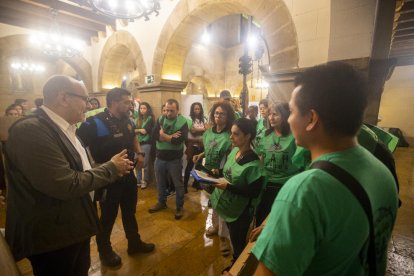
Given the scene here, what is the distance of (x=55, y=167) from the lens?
4.06 ft

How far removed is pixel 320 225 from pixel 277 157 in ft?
5.86

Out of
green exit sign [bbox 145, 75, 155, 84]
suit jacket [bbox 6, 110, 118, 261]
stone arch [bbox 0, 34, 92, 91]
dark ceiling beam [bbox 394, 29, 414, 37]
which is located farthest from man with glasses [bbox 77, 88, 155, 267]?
stone arch [bbox 0, 34, 92, 91]

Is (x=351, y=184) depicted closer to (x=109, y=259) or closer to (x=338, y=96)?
(x=338, y=96)

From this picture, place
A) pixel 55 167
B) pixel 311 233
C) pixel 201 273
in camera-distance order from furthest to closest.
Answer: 1. pixel 201 273
2. pixel 55 167
3. pixel 311 233

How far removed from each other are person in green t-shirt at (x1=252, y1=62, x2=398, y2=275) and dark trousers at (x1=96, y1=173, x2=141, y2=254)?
196 centimetres

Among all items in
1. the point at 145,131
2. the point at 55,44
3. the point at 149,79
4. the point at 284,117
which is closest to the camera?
the point at 284,117

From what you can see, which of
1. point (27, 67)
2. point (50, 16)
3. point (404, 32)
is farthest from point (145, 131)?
point (27, 67)

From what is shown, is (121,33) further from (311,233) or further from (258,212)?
(311,233)

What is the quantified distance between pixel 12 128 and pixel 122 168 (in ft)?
2.32

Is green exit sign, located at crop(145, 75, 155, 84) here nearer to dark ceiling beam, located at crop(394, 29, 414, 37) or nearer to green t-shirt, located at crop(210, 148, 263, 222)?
green t-shirt, located at crop(210, 148, 263, 222)

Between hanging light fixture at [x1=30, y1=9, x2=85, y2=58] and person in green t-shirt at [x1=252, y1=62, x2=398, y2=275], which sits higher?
hanging light fixture at [x1=30, y1=9, x2=85, y2=58]

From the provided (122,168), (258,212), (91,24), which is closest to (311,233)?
(122,168)

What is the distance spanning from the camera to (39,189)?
123 cm

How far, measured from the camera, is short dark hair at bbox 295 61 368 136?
0.66m
